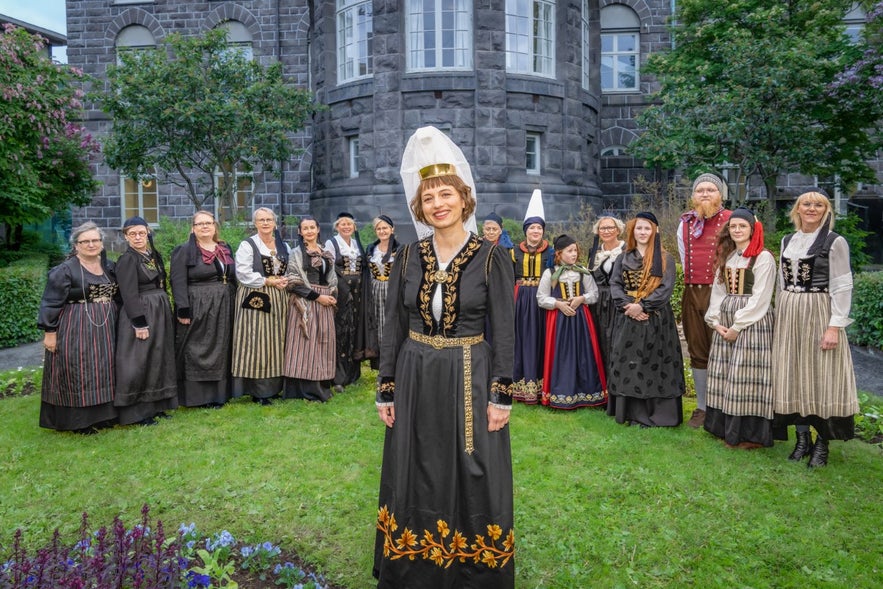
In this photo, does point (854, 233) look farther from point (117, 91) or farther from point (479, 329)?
point (117, 91)

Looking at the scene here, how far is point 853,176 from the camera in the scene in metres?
17.0

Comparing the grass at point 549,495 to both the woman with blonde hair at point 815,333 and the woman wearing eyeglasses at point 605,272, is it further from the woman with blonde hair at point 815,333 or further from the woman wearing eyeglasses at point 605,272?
the woman wearing eyeglasses at point 605,272

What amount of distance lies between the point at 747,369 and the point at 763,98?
12.1 m

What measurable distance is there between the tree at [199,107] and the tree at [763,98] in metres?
9.53

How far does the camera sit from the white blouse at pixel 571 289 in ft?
23.9

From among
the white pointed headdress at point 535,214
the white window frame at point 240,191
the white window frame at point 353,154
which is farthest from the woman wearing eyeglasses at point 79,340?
the white window frame at point 240,191

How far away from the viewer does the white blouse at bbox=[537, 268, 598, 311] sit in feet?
23.9

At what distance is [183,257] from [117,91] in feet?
42.2

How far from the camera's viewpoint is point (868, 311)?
9.48m

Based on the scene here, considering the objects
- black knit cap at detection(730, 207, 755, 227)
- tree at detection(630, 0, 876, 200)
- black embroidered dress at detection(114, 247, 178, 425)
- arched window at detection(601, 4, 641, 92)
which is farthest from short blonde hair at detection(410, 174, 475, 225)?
arched window at detection(601, 4, 641, 92)

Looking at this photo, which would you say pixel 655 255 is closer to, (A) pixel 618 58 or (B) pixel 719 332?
(B) pixel 719 332

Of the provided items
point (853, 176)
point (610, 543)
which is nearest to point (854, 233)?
point (853, 176)

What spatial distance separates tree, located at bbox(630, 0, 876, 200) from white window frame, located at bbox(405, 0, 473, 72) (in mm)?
5006

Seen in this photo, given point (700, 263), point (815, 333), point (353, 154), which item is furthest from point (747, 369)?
point (353, 154)
